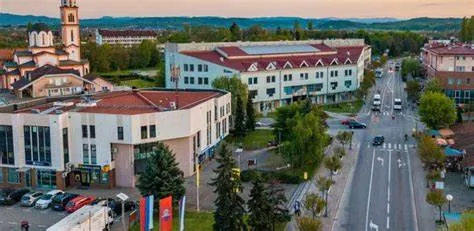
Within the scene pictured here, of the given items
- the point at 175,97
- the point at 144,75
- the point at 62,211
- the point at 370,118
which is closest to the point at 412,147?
the point at 370,118

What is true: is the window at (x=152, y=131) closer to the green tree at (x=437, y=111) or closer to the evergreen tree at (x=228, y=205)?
the evergreen tree at (x=228, y=205)

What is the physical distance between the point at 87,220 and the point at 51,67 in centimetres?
4427

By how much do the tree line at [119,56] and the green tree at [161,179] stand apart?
8674 cm

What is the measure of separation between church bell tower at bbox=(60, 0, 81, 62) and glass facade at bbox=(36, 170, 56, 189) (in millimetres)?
49101

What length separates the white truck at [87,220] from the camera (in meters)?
25.6

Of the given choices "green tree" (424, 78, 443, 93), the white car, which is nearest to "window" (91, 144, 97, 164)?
the white car

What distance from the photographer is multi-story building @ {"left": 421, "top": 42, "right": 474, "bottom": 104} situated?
65.7 m

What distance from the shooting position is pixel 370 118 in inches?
2443

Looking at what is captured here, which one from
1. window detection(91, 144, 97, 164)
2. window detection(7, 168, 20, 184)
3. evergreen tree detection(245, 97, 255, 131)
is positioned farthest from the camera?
evergreen tree detection(245, 97, 255, 131)

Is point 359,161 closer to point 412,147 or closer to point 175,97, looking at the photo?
point 412,147

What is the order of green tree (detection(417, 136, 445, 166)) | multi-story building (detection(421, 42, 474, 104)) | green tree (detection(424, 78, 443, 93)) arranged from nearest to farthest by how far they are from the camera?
1. green tree (detection(417, 136, 445, 166))
2. green tree (detection(424, 78, 443, 93))
3. multi-story building (detection(421, 42, 474, 104))

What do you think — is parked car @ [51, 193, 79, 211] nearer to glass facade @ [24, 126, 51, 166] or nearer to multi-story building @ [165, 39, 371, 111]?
glass facade @ [24, 126, 51, 166]

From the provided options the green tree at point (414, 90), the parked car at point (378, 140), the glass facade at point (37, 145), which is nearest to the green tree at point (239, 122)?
the parked car at point (378, 140)

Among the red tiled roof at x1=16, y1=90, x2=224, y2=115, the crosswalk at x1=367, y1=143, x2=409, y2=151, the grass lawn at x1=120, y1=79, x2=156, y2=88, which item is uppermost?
the red tiled roof at x1=16, y1=90, x2=224, y2=115
